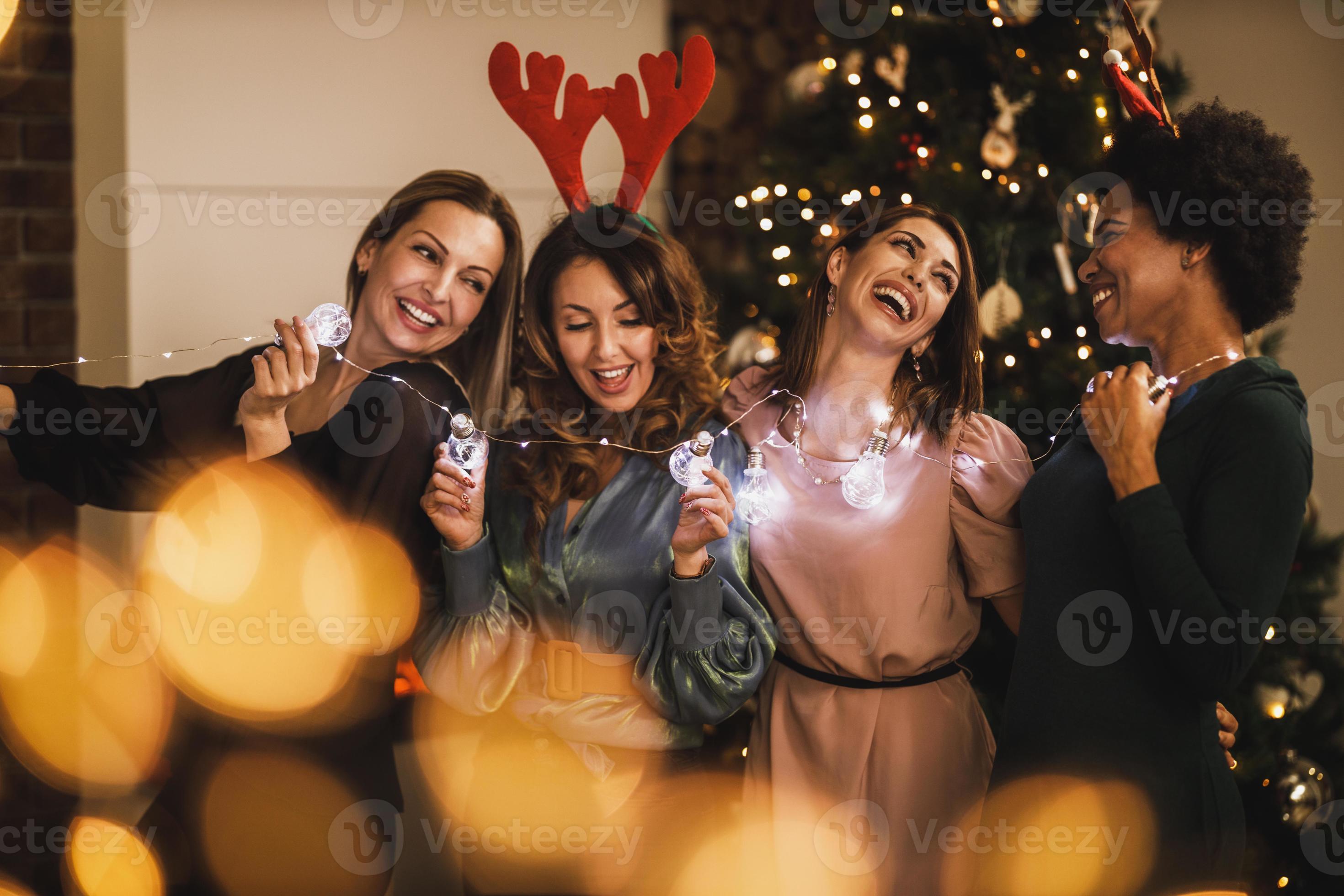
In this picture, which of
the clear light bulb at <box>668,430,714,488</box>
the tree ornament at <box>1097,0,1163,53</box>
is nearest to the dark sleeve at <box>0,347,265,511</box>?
the clear light bulb at <box>668,430,714,488</box>

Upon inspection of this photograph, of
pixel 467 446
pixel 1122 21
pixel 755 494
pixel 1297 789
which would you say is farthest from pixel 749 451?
pixel 1297 789

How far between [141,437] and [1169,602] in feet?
5.75

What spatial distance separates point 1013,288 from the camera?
219 cm

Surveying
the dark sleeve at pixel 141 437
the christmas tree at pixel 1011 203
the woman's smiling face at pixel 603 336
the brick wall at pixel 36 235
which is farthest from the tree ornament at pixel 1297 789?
the brick wall at pixel 36 235

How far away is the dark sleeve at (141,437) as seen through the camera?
1.69 metres

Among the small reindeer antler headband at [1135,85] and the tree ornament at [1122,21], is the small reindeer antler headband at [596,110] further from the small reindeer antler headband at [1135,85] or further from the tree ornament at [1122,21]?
the tree ornament at [1122,21]

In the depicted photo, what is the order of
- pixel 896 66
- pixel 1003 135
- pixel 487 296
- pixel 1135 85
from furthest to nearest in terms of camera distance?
1. pixel 896 66
2. pixel 1003 135
3. pixel 487 296
4. pixel 1135 85

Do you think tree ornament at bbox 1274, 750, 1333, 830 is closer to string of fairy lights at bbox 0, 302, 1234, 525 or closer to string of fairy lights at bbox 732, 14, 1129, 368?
→ string of fairy lights at bbox 732, 14, 1129, 368

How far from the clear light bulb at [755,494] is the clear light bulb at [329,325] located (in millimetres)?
729

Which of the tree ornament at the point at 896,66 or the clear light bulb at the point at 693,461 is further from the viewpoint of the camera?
the tree ornament at the point at 896,66

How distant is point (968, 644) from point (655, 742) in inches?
22.6

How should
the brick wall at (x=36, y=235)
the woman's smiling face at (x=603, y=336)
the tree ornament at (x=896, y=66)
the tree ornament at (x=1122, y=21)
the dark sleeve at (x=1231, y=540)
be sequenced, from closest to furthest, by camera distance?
1. the dark sleeve at (x=1231, y=540)
2. the woman's smiling face at (x=603, y=336)
3. the tree ornament at (x=1122, y=21)
4. the tree ornament at (x=896, y=66)
5. the brick wall at (x=36, y=235)

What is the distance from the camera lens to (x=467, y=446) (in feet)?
5.16

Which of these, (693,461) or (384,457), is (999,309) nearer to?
(693,461)
